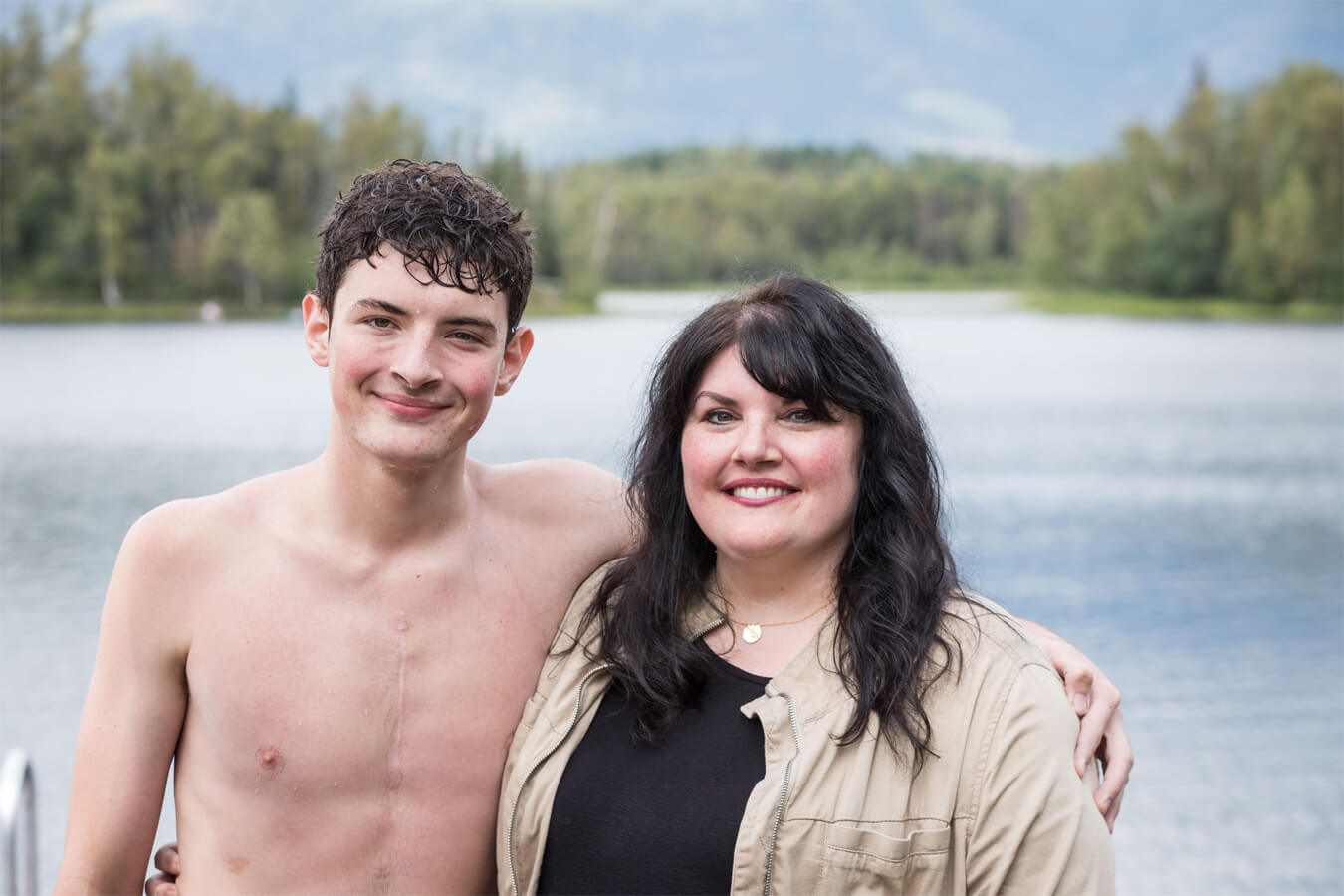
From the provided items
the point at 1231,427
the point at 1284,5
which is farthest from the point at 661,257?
the point at 1284,5

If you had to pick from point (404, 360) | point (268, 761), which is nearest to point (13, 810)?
point (268, 761)

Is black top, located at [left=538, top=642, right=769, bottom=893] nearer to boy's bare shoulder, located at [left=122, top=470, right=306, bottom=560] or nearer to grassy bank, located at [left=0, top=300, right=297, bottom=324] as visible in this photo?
boy's bare shoulder, located at [left=122, top=470, right=306, bottom=560]

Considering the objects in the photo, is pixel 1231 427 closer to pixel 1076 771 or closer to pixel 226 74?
pixel 1076 771

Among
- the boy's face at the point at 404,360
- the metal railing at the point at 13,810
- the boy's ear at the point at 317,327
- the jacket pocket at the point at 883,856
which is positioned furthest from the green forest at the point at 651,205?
the jacket pocket at the point at 883,856

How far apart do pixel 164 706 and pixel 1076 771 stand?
1.60 meters

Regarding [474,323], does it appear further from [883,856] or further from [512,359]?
[883,856]

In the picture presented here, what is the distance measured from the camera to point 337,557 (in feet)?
8.20

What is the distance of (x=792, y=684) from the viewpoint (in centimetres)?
222

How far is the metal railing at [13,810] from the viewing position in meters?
2.76

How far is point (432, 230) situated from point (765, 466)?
2.39 feet

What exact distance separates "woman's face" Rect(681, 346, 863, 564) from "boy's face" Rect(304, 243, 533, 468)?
16.7 inches

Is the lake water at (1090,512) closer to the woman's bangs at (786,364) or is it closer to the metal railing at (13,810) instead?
the woman's bangs at (786,364)

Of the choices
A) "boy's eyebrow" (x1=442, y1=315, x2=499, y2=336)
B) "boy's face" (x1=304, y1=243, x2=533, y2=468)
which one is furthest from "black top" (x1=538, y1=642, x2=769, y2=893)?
"boy's eyebrow" (x1=442, y1=315, x2=499, y2=336)

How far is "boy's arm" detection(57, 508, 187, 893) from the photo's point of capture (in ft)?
7.64
